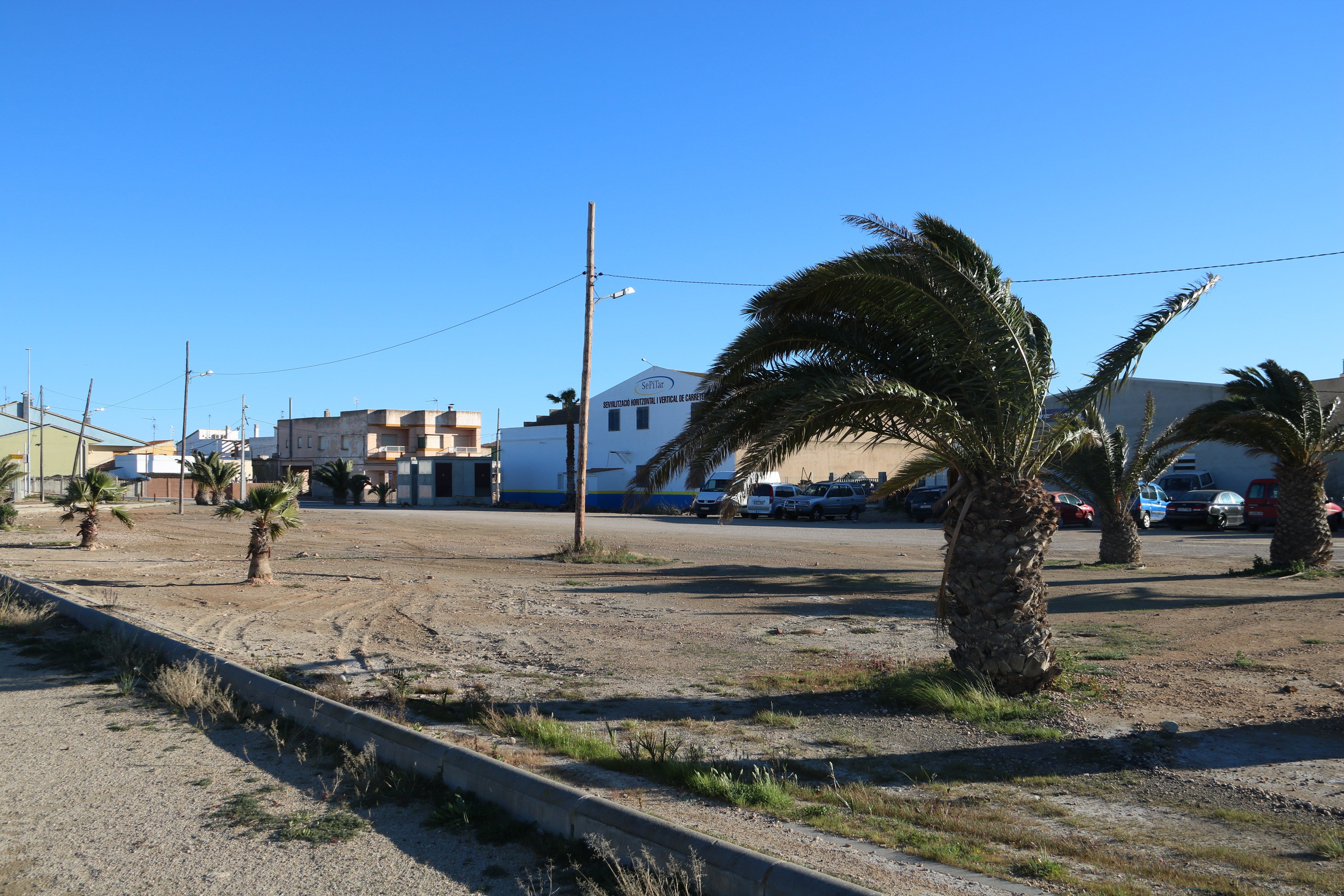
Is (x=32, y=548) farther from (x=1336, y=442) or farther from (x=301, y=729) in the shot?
(x=1336, y=442)

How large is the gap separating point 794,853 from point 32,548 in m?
27.2

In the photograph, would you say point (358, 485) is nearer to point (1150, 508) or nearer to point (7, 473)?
point (7, 473)

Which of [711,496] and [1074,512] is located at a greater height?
[711,496]

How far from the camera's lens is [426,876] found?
15.2 feet

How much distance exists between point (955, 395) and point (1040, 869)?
4.80m

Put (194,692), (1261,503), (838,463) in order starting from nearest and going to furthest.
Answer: (194,692)
(1261,503)
(838,463)

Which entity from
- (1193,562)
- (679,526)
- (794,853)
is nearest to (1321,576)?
(1193,562)

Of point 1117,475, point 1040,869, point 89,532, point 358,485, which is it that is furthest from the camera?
point 358,485

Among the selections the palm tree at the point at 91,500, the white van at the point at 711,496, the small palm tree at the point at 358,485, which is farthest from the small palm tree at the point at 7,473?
the small palm tree at the point at 358,485

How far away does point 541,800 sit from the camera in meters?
5.17

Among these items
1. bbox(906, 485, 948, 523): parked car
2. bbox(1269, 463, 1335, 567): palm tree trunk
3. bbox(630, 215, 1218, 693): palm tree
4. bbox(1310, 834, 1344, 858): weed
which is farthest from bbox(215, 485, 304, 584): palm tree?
bbox(906, 485, 948, 523): parked car

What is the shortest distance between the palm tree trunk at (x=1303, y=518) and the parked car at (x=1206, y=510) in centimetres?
1833

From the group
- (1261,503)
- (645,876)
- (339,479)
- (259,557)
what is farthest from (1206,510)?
(339,479)

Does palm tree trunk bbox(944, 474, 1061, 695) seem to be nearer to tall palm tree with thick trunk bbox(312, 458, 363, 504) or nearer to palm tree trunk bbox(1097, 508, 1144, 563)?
palm tree trunk bbox(1097, 508, 1144, 563)
